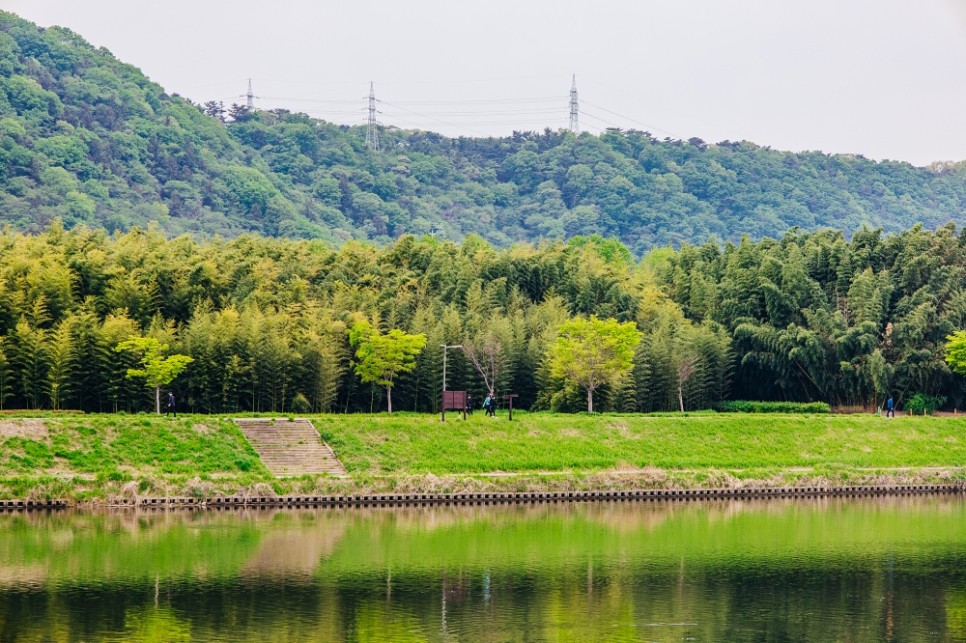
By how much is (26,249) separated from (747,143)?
428 ft

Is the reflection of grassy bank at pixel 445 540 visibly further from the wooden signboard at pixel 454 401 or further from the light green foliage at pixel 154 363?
the light green foliage at pixel 154 363

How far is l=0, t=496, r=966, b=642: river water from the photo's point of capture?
76.9 ft

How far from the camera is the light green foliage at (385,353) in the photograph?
180 feet

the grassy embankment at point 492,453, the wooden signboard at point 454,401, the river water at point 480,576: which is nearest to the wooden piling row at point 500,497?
the grassy embankment at point 492,453

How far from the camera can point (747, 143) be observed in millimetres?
174125

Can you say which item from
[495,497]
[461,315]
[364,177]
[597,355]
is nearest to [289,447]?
[495,497]

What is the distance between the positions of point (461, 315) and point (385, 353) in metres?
7.73

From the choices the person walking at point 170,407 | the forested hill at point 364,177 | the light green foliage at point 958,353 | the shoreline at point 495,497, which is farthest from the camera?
the forested hill at point 364,177

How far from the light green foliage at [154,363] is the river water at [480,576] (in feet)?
42.0

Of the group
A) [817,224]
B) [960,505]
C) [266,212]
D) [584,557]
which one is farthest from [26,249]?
[817,224]

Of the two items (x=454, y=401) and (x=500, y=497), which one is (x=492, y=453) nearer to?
(x=454, y=401)

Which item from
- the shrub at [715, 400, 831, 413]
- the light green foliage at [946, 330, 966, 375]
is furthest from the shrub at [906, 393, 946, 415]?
the shrub at [715, 400, 831, 413]

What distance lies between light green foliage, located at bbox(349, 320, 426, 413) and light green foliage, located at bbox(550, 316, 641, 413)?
596 cm

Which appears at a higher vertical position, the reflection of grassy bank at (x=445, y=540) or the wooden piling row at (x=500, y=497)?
the wooden piling row at (x=500, y=497)
